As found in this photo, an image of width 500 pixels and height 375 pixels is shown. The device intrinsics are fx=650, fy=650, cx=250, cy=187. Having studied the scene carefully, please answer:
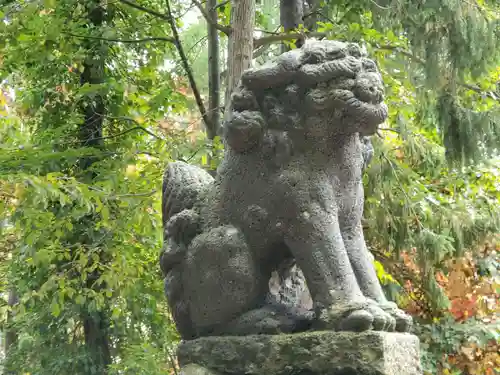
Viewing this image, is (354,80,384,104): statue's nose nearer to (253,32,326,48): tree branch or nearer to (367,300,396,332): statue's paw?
(367,300,396,332): statue's paw

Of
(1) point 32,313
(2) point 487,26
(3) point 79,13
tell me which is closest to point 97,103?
(3) point 79,13

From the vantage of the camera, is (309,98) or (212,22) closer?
(309,98)

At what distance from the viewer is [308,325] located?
241cm

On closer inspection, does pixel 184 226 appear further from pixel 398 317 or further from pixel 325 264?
pixel 398 317

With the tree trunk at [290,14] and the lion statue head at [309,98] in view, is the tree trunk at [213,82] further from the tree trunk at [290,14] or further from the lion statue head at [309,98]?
the lion statue head at [309,98]

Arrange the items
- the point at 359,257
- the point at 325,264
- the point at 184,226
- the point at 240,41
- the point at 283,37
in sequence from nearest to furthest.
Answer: the point at 325,264, the point at 359,257, the point at 184,226, the point at 240,41, the point at 283,37

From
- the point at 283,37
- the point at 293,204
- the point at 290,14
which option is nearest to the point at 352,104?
the point at 293,204

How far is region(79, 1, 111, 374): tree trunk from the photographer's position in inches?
220

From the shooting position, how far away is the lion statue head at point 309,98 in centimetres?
236

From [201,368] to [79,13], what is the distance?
4.14 meters

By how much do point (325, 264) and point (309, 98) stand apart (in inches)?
23.9

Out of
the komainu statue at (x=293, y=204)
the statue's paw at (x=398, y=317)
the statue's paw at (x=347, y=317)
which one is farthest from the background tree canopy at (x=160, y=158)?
the statue's paw at (x=398, y=317)

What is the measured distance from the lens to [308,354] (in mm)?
2240

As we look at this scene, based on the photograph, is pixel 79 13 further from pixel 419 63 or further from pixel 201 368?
pixel 201 368
